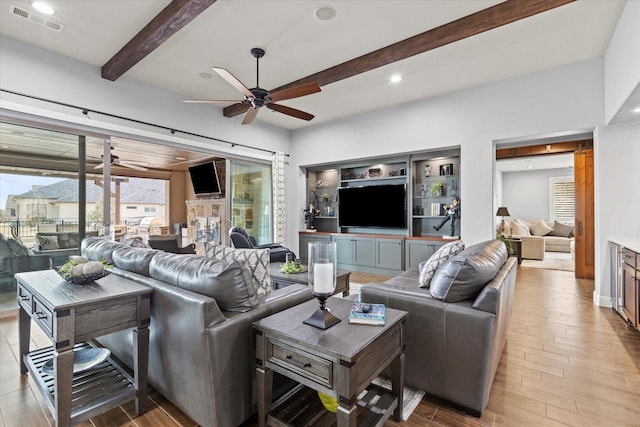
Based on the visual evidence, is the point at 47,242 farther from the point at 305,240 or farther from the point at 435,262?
the point at 435,262

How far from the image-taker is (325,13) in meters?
3.03

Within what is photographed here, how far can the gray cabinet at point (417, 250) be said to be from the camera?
5.38 m

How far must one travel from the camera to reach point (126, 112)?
4.43 m

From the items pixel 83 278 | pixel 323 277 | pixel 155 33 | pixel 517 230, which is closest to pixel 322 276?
pixel 323 277

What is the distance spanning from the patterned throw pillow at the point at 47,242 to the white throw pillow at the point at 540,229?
36.0 feet

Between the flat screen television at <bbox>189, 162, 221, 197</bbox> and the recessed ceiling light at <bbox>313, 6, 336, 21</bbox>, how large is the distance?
181 inches

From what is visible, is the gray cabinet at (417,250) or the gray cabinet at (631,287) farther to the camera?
the gray cabinet at (417,250)

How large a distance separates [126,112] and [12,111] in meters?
1.21

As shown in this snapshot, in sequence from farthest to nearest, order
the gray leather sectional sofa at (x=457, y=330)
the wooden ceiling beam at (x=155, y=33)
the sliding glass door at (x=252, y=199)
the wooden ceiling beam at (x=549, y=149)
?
the sliding glass door at (x=252, y=199)
the wooden ceiling beam at (x=549, y=149)
the wooden ceiling beam at (x=155, y=33)
the gray leather sectional sofa at (x=457, y=330)

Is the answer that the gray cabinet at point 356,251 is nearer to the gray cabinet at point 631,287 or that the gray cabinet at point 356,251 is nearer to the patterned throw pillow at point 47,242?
the gray cabinet at point 631,287

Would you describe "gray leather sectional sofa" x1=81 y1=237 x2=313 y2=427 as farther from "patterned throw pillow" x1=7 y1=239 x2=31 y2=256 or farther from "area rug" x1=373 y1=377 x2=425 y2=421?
"patterned throw pillow" x1=7 y1=239 x2=31 y2=256

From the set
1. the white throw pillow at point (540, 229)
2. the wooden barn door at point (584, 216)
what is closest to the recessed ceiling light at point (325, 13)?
the wooden barn door at point (584, 216)

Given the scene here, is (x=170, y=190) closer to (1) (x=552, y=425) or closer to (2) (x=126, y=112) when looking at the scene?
(2) (x=126, y=112)

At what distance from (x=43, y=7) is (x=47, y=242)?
2723mm
